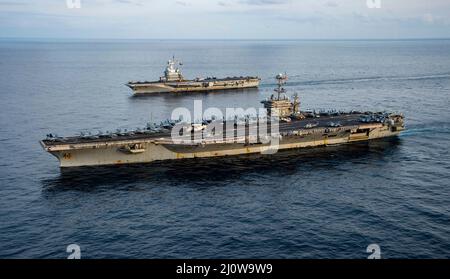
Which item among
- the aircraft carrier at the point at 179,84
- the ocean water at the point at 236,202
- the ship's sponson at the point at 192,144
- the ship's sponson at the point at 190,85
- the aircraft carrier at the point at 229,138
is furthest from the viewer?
the aircraft carrier at the point at 179,84

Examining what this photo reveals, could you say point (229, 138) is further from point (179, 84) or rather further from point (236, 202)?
point (179, 84)

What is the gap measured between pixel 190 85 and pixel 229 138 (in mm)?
60330

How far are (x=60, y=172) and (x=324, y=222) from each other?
2839 cm

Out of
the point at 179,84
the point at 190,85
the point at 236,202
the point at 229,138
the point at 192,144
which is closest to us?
the point at 236,202

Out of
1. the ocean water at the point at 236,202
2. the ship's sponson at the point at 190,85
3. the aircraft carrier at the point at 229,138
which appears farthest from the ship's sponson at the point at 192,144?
the ship's sponson at the point at 190,85

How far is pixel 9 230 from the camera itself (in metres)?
33.5

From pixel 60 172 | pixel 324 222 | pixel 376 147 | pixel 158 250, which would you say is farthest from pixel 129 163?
pixel 376 147

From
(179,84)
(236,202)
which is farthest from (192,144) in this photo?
(179,84)

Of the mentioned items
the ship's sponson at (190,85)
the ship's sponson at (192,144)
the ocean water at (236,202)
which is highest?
the ship's sponson at (190,85)

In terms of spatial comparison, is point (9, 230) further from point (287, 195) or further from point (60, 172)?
point (287, 195)

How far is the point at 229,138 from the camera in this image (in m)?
52.0

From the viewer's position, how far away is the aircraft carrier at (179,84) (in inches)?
4161

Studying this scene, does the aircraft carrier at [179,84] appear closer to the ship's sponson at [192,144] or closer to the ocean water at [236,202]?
the ocean water at [236,202]

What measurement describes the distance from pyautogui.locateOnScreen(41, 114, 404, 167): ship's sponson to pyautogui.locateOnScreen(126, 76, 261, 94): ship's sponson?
52138 millimetres
